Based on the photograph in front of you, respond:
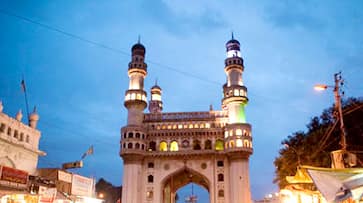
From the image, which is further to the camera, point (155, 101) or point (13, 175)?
point (155, 101)

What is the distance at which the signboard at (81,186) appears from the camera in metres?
25.5

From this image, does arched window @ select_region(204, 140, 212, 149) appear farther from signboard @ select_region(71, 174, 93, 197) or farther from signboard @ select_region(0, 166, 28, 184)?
signboard @ select_region(0, 166, 28, 184)

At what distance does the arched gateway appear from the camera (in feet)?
154

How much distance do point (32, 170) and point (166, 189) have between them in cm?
2772

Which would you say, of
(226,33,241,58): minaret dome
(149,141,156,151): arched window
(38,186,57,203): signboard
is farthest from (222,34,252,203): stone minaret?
(38,186,57,203): signboard

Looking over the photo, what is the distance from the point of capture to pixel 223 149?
160 feet

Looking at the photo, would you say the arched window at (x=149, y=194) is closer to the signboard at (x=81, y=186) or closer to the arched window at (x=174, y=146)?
the arched window at (x=174, y=146)

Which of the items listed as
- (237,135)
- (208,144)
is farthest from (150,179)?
(237,135)

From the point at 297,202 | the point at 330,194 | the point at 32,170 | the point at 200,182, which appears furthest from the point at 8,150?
the point at 200,182

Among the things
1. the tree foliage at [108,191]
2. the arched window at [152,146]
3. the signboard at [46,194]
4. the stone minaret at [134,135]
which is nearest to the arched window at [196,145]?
the arched window at [152,146]

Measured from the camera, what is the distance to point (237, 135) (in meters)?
47.3

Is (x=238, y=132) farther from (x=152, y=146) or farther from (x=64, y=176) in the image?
(x=64, y=176)

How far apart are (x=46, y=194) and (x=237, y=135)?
3116 cm

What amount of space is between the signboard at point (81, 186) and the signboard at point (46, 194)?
5158mm
